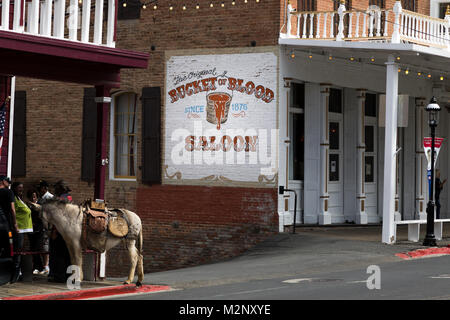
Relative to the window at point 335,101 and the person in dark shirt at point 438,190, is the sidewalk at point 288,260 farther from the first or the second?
the window at point 335,101

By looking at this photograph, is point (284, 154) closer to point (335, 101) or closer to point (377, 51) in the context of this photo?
point (377, 51)

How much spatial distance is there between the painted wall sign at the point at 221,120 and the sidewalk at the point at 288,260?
6.24 ft

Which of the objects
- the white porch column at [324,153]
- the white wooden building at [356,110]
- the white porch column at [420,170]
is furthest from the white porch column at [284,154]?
the white porch column at [420,170]

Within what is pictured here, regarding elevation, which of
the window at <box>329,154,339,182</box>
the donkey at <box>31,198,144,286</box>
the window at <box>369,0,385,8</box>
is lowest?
the donkey at <box>31,198,144,286</box>

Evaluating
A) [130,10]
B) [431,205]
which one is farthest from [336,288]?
[130,10]

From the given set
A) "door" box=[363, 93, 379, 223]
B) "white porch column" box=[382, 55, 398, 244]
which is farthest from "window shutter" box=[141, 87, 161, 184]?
"door" box=[363, 93, 379, 223]

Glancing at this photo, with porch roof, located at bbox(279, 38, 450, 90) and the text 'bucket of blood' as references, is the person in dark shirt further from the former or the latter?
the text 'bucket of blood'

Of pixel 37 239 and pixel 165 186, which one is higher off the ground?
pixel 165 186

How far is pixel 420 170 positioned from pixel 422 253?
8157 mm

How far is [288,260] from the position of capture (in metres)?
18.3

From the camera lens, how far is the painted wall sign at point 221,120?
21.6 metres

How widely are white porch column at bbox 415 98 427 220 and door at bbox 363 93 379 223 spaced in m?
1.86

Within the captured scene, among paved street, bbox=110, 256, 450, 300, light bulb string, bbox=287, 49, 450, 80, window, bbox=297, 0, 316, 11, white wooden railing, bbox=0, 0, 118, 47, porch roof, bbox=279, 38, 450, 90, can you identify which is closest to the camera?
paved street, bbox=110, 256, 450, 300

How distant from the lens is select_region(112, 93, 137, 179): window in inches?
957
